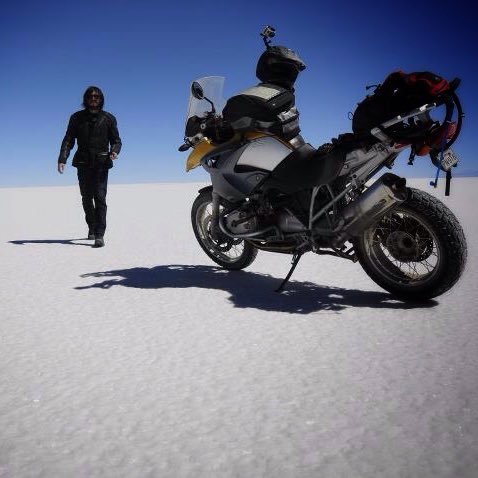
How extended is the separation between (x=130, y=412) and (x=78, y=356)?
68 cm

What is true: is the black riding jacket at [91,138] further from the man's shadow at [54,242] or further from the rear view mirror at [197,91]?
the rear view mirror at [197,91]

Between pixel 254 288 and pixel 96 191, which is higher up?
pixel 96 191

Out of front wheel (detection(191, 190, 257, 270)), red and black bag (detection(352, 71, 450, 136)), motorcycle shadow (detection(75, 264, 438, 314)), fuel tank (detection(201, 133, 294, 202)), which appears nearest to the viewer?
red and black bag (detection(352, 71, 450, 136))

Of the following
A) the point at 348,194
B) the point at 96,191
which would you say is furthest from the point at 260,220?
the point at 96,191

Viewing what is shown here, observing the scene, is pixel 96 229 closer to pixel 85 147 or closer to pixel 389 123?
pixel 85 147

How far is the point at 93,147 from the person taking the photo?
6215 mm

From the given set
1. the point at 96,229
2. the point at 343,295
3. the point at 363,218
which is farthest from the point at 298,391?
the point at 96,229

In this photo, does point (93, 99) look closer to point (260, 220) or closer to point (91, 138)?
point (91, 138)

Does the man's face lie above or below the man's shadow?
above

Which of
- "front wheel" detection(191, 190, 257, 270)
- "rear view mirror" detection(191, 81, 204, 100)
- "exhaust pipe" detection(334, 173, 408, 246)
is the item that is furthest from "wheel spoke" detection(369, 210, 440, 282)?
"rear view mirror" detection(191, 81, 204, 100)

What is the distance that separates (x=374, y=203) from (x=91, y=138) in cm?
487

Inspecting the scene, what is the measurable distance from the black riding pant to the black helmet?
11.6ft

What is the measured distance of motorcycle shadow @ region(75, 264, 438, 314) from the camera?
297 centimetres

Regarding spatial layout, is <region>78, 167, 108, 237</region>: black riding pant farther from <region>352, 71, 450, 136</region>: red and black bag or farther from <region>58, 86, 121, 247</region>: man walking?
<region>352, 71, 450, 136</region>: red and black bag
